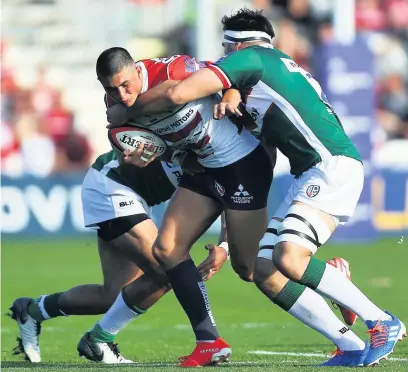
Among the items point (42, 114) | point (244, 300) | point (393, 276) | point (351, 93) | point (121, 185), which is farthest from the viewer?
point (42, 114)

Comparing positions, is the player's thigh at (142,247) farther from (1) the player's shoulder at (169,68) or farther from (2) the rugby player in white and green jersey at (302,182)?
(1) the player's shoulder at (169,68)

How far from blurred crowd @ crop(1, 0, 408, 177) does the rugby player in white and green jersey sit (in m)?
Answer: 11.3

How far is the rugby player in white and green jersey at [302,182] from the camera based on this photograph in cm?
716

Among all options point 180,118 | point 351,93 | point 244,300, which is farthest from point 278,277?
point 351,93

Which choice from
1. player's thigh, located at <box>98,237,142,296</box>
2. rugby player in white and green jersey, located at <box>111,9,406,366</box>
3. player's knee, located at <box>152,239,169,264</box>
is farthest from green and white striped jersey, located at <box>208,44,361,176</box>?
player's thigh, located at <box>98,237,142,296</box>

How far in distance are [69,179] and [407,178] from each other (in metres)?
5.50

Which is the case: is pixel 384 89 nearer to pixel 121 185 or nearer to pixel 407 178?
pixel 407 178

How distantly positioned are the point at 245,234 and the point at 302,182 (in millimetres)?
705

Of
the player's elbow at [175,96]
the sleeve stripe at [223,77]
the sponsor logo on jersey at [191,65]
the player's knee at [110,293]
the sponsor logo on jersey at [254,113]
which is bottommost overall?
the player's knee at [110,293]

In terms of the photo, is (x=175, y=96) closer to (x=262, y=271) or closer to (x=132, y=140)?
(x=132, y=140)

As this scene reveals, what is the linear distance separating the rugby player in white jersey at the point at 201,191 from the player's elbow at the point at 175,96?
11.6 inches

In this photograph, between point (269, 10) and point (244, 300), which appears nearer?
point (244, 300)

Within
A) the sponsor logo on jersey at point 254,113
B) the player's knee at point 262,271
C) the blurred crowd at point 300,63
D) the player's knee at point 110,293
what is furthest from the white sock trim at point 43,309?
the blurred crowd at point 300,63

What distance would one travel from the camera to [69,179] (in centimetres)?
1814
